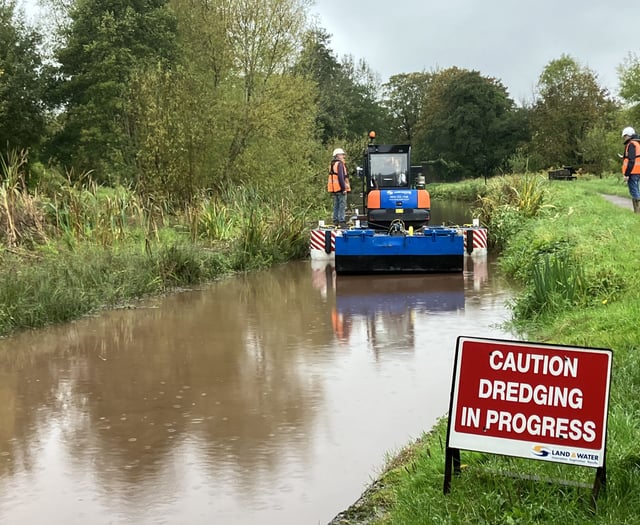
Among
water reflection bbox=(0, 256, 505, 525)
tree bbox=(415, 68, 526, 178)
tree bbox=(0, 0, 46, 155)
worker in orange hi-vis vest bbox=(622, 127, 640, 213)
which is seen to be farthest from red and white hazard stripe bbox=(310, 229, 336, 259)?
tree bbox=(415, 68, 526, 178)

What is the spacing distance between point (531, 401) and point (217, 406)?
12.4 ft

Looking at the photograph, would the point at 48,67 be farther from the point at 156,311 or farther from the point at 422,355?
the point at 422,355

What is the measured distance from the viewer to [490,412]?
12.0 ft

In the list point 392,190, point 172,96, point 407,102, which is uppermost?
point 407,102

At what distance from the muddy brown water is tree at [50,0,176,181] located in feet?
63.7

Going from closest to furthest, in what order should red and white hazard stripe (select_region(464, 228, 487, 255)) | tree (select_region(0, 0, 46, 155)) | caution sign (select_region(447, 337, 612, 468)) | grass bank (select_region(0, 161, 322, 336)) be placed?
caution sign (select_region(447, 337, 612, 468))
grass bank (select_region(0, 161, 322, 336))
red and white hazard stripe (select_region(464, 228, 487, 255))
tree (select_region(0, 0, 46, 155))

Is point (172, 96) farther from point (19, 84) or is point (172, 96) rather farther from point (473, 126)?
point (473, 126)

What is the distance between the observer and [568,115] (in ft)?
179

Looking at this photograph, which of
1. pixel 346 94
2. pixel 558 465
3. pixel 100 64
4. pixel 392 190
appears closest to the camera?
pixel 558 465

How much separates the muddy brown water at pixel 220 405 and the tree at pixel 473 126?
57213mm

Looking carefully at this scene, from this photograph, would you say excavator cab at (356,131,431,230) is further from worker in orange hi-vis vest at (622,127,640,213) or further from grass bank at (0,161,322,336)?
worker in orange hi-vis vest at (622,127,640,213)

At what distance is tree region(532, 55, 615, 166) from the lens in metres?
53.9

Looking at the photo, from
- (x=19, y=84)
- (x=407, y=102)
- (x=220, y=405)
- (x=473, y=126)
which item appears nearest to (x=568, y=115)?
(x=473, y=126)

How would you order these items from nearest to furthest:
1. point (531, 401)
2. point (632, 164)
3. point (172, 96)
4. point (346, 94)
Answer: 1. point (531, 401)
2. point (632, 164)
3. point (172, 96)
4. point (346, 94)
